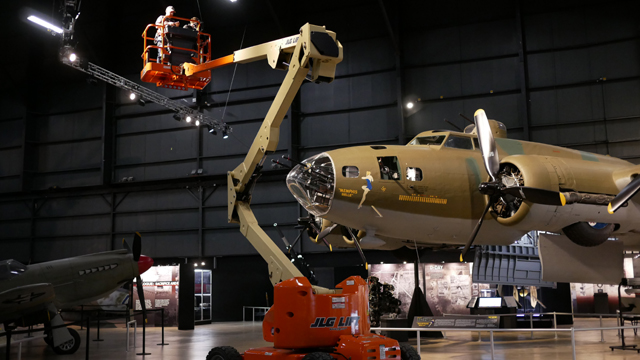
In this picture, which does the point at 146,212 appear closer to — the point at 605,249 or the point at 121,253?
the point at 121,253

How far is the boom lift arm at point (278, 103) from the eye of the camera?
9562 mm

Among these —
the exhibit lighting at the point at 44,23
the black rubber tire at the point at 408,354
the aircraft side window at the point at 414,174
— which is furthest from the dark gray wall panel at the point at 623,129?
the exhibit lighting at the point at 44,23

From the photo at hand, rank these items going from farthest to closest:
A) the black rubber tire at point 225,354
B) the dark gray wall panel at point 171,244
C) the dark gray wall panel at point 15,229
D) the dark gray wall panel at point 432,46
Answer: the dark gray wall panel at point 15,229
the dark gray wall panel at point 171,244
the dark gray wall panel at point 432,46
the black rubber tire at point 225,354

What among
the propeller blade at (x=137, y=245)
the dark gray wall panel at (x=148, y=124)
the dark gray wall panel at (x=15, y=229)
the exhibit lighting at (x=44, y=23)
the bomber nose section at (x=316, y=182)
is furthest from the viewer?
the dark gray wall panel at (x=15, y=229)

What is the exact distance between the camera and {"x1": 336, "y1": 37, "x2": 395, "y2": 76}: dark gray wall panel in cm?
2712

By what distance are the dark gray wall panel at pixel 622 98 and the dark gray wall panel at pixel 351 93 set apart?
383 inches

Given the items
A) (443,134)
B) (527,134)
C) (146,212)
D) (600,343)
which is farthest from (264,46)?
(146,212)

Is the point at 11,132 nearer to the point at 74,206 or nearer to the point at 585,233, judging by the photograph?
the point at 74,206

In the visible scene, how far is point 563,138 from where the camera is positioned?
79.2ft

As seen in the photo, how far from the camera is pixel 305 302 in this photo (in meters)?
8.36

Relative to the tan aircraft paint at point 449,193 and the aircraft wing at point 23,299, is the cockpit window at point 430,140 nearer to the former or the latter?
the tan aircraft paint at point 449,193

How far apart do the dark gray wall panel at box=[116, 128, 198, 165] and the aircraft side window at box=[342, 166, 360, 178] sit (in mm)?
20360

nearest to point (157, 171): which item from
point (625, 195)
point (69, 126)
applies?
point (69, 126)

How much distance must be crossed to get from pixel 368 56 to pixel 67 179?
19.5 metres
